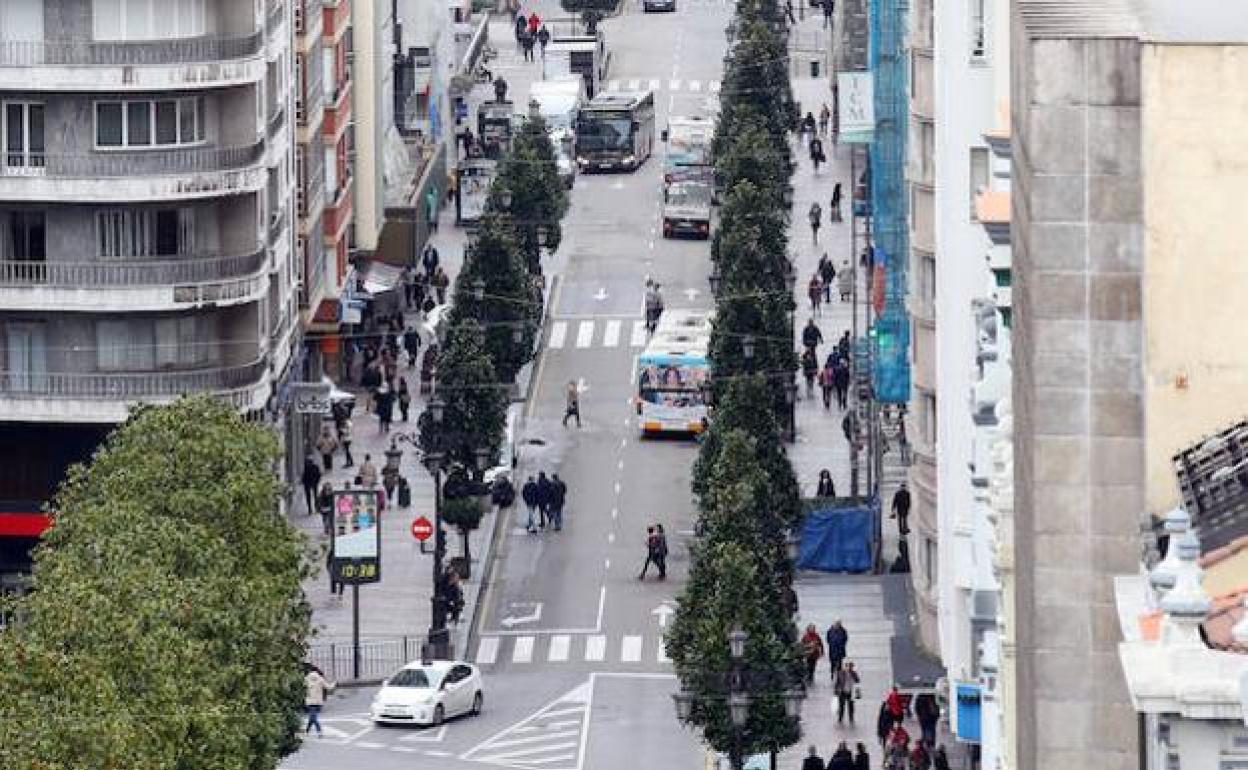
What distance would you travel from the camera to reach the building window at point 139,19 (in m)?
121

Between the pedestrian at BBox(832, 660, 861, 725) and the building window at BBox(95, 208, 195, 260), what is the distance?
886 inches

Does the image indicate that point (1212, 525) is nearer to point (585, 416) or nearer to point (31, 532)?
point (31, 532)

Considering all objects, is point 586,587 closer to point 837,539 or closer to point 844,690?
point 837,539

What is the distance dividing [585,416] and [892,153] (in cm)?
2366

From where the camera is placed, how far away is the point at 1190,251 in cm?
4716

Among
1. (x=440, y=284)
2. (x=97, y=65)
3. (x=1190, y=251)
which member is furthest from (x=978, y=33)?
(x=440, y=284)

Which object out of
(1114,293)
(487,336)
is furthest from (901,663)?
(1114,293)

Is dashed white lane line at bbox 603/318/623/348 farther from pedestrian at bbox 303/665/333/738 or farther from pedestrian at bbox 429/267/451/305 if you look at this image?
pedestrian at bbox 303/665/333/738

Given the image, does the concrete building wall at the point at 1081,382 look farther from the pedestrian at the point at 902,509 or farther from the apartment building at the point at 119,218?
the pedestrian at the point at 902,509

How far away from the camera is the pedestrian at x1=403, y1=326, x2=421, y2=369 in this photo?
524 ft

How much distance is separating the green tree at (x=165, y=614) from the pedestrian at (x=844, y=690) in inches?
689

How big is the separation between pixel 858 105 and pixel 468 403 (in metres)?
18.0

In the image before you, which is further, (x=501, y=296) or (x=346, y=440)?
(x=501, y=296)

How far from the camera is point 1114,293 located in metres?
47.3
